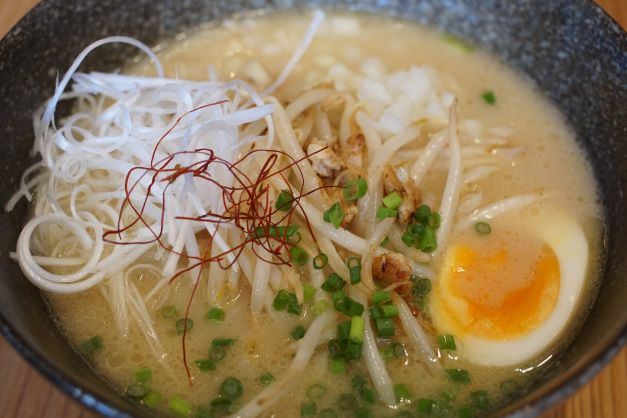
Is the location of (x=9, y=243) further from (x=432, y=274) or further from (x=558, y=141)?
(x=558, y=141)

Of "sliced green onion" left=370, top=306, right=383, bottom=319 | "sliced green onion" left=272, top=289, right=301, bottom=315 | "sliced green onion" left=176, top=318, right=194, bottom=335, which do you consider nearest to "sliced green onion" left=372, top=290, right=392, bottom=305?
"sliced green onion" left=370, top=306, right=383, bottom=319

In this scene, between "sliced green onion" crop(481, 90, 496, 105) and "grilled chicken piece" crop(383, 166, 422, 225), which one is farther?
"sliced green onion" crop(481, 90, 496, 105)

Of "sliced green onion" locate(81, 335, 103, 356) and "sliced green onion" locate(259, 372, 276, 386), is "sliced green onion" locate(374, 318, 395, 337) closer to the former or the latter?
"sliced green onion" locate(259, 372, 276, 386)

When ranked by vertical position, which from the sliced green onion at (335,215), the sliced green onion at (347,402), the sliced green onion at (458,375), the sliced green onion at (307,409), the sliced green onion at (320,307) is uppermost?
the sliced green onion at (335,215)

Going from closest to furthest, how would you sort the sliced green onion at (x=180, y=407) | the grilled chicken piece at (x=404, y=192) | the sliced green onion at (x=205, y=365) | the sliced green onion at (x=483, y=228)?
the sliced green onion at (x=180, y=407) < the sliced green onion at (x=205, y=365) < the grilled chicken piece at (x=404, y=192) < the sliced green onion at (x=483, y=228)

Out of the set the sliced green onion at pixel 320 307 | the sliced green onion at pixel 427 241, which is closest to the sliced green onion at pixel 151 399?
the sliced green onion at pixel 320 307

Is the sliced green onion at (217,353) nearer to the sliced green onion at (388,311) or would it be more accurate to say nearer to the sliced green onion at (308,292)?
the sliced green onion at (308,292)
